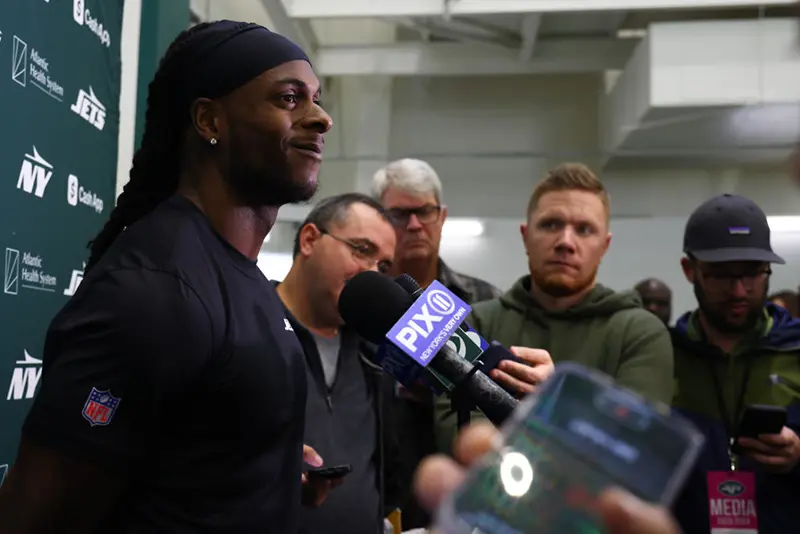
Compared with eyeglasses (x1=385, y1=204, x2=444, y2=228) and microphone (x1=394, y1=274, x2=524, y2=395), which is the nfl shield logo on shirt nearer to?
microphone (x1=394, y1=274, x2=524, y2=395)

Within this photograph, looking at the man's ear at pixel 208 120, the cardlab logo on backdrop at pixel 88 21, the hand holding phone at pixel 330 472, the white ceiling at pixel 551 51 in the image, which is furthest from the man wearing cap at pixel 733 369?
the white ceiling at pixel 551 51

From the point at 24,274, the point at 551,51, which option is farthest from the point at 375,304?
the point at 551,51

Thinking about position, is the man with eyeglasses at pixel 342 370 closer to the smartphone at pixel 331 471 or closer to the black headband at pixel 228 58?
the smartphone at pixel 331 471

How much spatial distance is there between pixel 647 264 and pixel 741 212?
370 cm

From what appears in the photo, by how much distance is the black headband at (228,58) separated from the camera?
3.73 feet

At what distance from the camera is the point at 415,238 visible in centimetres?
215

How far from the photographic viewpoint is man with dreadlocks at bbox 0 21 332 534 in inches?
34.6

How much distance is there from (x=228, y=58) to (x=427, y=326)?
576 mm

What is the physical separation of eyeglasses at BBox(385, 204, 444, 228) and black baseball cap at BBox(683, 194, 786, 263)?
726mm

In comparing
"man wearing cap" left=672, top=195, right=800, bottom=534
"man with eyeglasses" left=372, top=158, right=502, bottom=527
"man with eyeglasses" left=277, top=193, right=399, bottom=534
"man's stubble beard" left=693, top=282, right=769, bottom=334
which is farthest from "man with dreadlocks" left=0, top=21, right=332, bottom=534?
"man's stubble beard" left=693, top=282, right=769, bottom=334

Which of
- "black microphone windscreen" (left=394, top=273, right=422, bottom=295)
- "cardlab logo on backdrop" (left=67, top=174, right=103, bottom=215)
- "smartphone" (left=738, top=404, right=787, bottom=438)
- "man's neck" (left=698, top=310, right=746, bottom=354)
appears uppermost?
"cardlab logo on backdrop" (left=67, top=174, right=103, bottom=215)

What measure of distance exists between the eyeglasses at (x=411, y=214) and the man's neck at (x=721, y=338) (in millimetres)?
805

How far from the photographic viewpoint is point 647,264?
5.38 metres

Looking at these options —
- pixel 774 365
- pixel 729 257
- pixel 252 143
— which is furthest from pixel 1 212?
pixel 774 365
